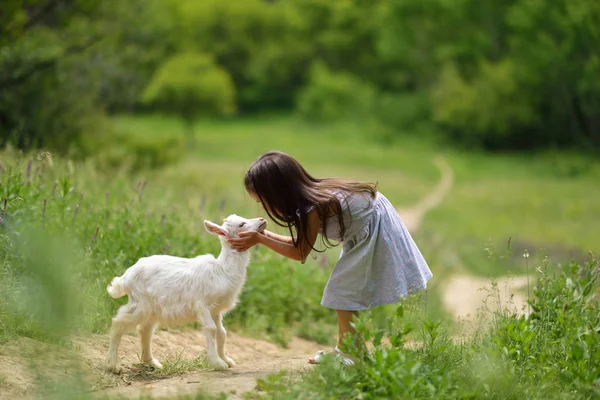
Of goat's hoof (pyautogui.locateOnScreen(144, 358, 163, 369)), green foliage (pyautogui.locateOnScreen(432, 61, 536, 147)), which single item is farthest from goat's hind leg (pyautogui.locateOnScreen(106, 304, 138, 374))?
green foliage (pyautogui.locateOnScreen(432, 61, 536, 147))

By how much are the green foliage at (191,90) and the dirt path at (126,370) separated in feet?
95.2

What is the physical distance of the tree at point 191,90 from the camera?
34906 millimetres

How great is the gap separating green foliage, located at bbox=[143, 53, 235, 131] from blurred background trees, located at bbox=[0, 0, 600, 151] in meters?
0.06

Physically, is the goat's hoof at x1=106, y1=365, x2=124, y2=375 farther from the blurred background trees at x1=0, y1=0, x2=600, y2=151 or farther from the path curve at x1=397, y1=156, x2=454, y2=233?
the path curve at x1=397, y1=156, x2=454, y2=233

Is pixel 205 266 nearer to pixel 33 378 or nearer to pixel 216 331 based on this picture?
pixel 216 331

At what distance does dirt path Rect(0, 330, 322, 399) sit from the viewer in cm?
503

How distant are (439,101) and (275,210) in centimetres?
3038

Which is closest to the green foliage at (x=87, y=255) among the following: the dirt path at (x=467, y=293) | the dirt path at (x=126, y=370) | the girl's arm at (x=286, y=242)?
the dirt path at (x=126, y=370)

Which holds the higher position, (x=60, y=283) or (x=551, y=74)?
(x=551, y=74)

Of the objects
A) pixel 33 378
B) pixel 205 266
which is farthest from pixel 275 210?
pixel 33 378


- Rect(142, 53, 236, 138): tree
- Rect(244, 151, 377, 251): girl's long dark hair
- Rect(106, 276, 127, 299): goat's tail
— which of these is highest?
Rect(142, 53, 236, 138): tree

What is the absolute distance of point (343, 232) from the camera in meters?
5.58

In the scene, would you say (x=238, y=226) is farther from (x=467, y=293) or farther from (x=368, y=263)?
(x=467, y=293)

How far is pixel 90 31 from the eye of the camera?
63.7ft
